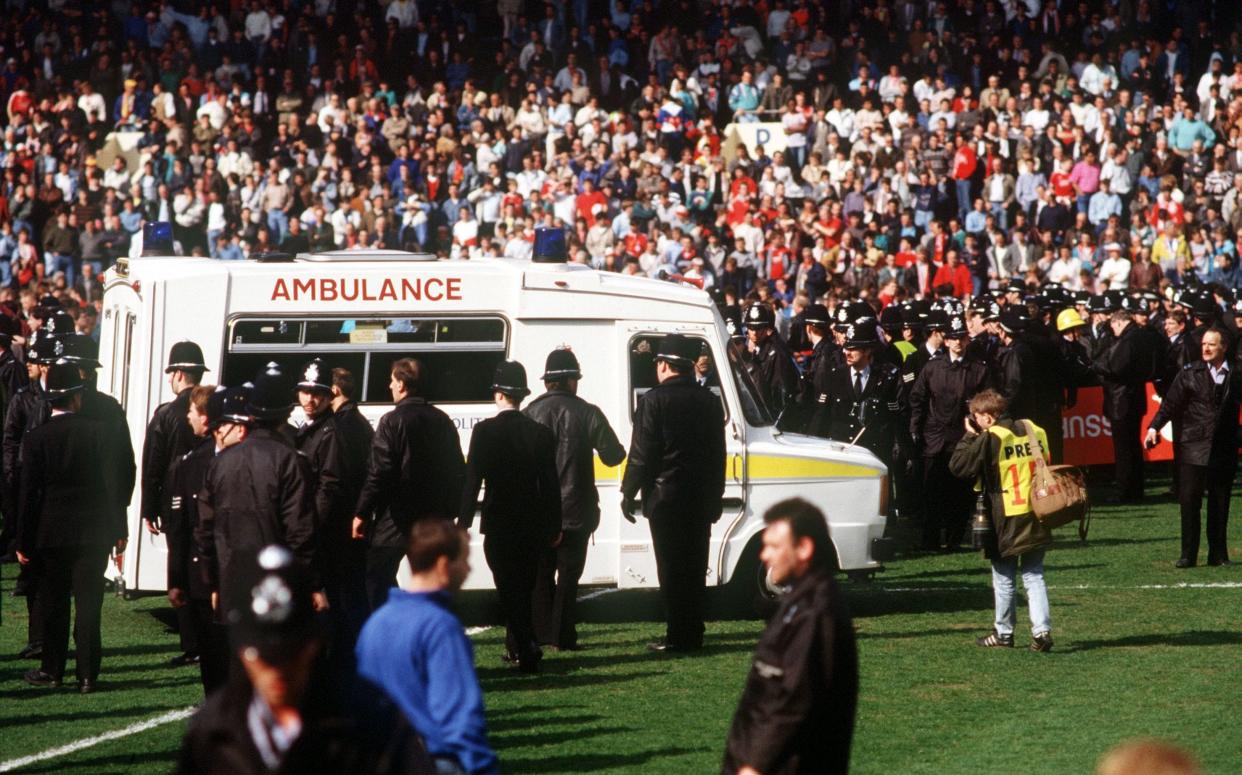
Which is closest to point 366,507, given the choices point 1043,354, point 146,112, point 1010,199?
point 1043,354

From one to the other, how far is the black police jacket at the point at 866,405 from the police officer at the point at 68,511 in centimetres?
792

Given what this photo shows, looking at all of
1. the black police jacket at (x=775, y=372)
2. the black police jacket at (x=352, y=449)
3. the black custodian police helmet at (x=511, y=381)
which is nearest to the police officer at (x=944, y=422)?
the black police jacket at (x=775, y=372)

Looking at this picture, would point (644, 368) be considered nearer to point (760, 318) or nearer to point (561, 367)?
point (561, 367)

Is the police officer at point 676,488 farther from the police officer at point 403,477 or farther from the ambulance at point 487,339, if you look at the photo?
the police officer at point 403,477

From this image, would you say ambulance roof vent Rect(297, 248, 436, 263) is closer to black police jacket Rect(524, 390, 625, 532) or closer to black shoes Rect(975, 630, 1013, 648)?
black police jacket Rect(524, 390, 625, 532)

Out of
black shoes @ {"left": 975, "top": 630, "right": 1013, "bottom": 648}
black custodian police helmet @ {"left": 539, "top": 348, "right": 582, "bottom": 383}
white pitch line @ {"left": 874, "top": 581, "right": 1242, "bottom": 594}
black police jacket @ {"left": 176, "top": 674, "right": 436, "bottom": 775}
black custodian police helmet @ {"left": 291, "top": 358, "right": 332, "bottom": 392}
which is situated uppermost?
black custodian police helmet @ {"left": 539, "top": 348, "right": 582, "bottom": 383}

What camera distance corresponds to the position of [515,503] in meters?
10.8

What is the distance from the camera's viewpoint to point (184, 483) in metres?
9.59

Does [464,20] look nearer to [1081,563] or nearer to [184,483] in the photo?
[1081,563]

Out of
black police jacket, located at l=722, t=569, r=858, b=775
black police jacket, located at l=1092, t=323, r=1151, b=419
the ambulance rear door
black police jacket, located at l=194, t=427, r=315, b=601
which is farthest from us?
black police jacket, located at l=1092, t=323, r=1151, b=419

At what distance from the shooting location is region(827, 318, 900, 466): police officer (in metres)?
16.7

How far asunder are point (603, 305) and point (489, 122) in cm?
2064

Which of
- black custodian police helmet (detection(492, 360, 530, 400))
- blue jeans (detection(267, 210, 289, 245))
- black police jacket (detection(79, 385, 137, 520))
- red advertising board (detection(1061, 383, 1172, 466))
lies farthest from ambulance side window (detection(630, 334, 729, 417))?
blue jeans (detection(267, 210, 289, 245))

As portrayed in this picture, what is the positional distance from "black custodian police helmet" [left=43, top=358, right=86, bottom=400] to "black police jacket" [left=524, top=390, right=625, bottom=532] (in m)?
2.68
